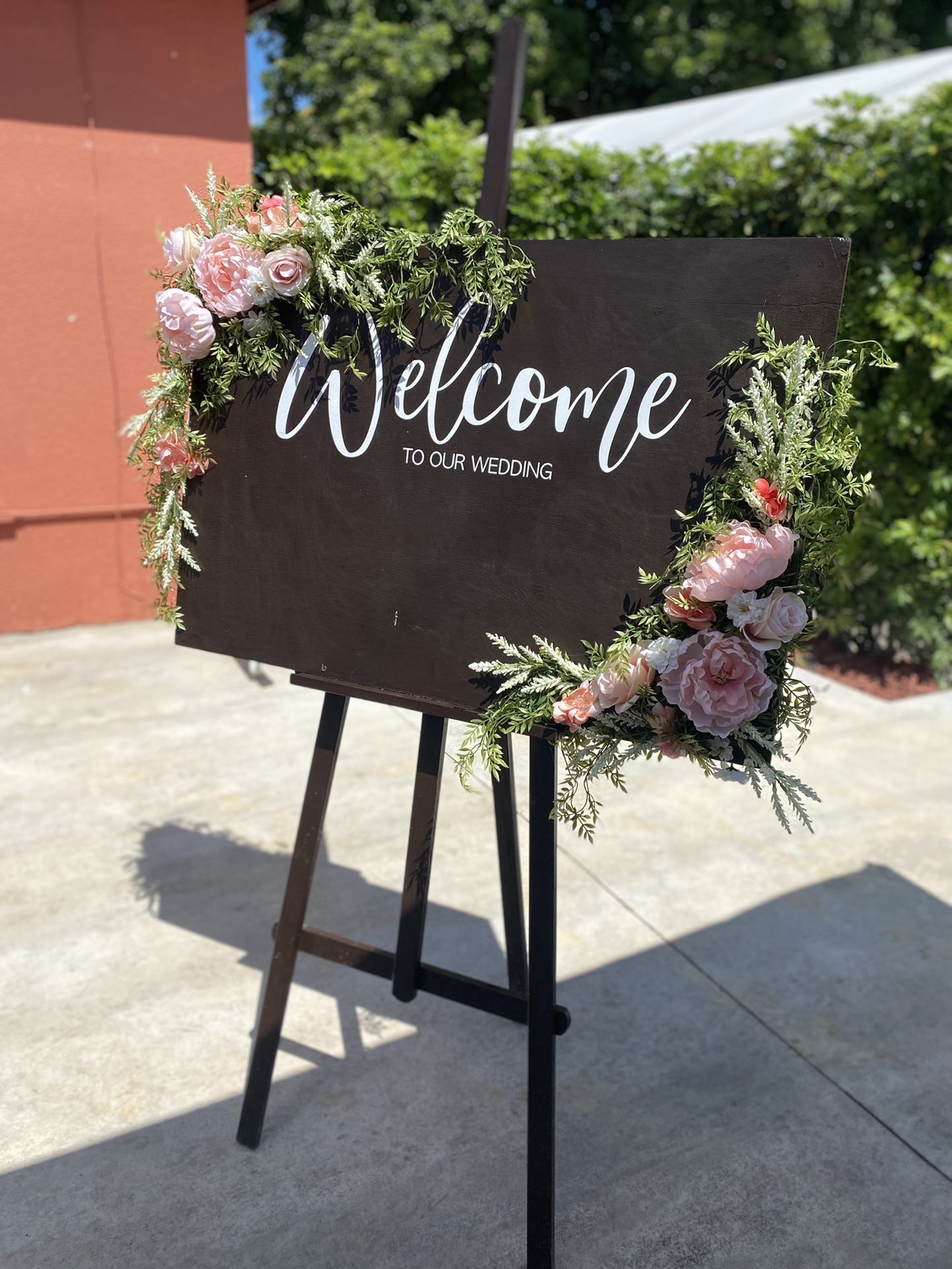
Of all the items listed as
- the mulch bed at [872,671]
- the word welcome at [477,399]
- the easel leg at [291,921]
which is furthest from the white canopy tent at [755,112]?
the easel leg at [291,921]

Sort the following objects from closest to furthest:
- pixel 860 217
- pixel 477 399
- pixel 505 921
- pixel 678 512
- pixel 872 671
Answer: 1. pixel 678 512
2. pixel 477 399
3. pixel 505 921
4. pixel 860 217
5. pixel 872 671

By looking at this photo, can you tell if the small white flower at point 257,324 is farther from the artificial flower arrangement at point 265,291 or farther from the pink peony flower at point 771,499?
the pink peony flower at point 771,499

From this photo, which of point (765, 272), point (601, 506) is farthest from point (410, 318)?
point (765, 272)

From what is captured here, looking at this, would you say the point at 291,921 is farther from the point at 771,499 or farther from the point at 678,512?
the point at 771,499

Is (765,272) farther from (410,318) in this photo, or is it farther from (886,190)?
(886,190)

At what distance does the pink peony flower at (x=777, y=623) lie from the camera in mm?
1542

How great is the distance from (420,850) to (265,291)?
1.08 meters

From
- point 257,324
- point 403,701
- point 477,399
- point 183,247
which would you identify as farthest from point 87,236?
point 403,701

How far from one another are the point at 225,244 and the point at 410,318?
Answer: 14.4 inches

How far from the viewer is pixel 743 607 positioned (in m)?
1.54

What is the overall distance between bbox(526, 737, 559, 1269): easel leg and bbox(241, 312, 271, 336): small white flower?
889mm

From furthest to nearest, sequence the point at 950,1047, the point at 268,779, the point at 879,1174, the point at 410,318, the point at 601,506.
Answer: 1. the point at 268,779
2. the point at 950,1047
3. the point at 879,1174
4. the point at 410,318
5. the point at 601,506

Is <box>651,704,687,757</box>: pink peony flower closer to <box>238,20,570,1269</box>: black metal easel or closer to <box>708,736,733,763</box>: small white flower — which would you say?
<box>708,736,733,763</box>: small white flower

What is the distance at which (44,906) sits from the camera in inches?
117
